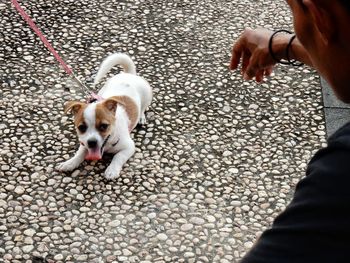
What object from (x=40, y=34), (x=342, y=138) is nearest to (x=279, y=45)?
(x=342, y=138)

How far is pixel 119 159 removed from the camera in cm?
331

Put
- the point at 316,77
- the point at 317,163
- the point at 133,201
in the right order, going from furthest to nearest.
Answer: the point at 316,77 < the point at 133,201 < the point at 317,163

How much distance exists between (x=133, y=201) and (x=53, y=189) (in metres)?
0.43

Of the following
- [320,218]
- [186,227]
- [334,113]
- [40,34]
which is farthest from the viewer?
[40,34]

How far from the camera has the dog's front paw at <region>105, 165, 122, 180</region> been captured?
324 cm

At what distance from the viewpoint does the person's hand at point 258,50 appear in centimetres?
166

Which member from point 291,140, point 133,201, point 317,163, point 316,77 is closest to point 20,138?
point 133,201

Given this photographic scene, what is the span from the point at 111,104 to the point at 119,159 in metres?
0.31

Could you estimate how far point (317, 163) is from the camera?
0.90 m

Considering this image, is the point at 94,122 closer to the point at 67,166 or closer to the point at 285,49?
the point at 67,166

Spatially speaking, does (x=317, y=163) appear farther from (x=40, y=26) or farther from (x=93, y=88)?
(x=40, y=26)

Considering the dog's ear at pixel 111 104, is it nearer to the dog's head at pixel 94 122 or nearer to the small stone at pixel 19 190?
the dog's head at pixel 94 122

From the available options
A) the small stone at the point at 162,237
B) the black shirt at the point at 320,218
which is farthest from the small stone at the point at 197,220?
the black shirt at the point at 320,218

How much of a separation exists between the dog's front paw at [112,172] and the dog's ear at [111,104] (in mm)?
301
